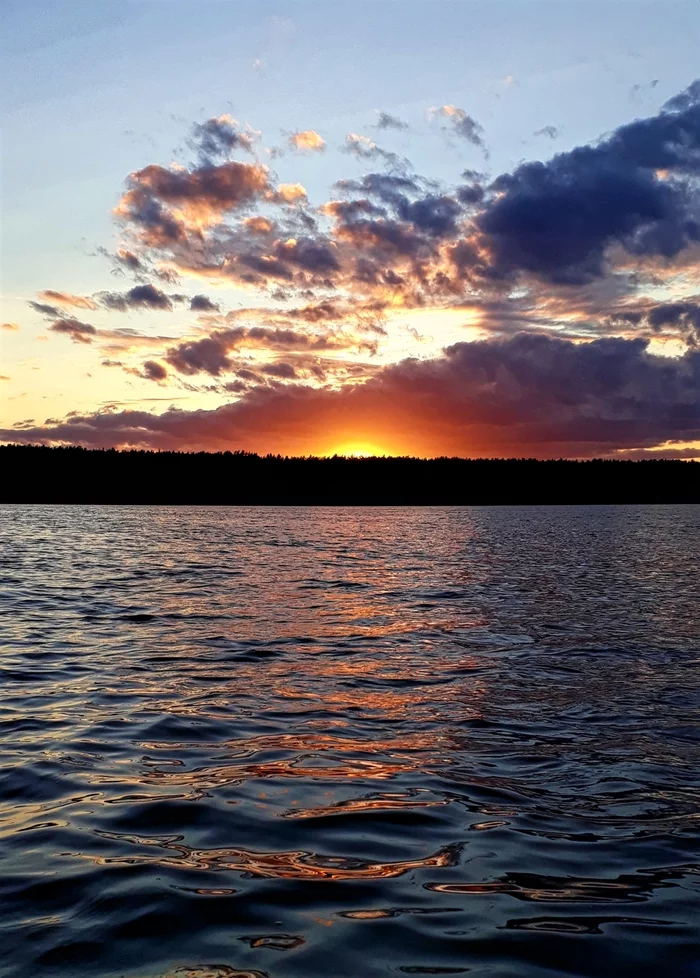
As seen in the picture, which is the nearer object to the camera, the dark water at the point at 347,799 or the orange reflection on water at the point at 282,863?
the dark water at the point at 347,799

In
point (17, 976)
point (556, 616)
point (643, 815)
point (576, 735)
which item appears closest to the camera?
point (17, 976)

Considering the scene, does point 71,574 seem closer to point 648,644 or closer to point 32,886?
point 648,644

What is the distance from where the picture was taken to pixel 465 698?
13.9 metres

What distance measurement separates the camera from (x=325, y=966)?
547 cm

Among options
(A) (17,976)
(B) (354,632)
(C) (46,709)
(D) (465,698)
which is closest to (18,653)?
(C) (46,709)

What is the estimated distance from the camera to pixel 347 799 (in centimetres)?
888

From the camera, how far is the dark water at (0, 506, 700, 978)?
585 cm

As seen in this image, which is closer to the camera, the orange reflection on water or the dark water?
the dark water

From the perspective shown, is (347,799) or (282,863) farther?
(347,799)

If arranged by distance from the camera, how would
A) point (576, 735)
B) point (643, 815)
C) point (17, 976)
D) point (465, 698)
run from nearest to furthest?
point (17, 976)
point (643, 815)
point (576, 735)
point (465, 698)

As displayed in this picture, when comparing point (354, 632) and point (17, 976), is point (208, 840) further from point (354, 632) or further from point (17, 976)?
point (354, 632)

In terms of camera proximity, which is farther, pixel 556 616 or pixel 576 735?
pixel 556 616

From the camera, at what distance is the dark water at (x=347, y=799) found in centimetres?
585

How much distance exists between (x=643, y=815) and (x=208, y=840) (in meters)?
4.41
